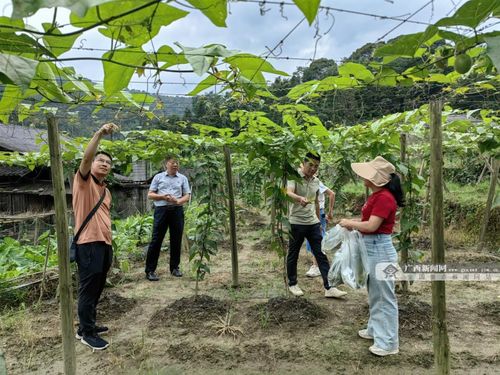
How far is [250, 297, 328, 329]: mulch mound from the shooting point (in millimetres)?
Result: 3363

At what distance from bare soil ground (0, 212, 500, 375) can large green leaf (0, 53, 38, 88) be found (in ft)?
8.49

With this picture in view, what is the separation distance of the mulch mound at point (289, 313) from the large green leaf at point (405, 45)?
9.67 feet

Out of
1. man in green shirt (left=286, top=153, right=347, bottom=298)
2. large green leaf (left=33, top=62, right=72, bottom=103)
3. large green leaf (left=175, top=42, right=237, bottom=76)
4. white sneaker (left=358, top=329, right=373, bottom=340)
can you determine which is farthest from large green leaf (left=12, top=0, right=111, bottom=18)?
man in green shirt (left=286, top=153, right=347, bottom=298)

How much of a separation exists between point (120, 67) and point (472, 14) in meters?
0.67

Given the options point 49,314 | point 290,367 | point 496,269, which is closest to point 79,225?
point 49,314

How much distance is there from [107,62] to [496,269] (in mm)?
6103

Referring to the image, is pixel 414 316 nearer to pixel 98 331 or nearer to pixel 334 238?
pixel 334 238

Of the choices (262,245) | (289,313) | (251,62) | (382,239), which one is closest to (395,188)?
(382,239)

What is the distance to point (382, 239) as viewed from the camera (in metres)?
2.73

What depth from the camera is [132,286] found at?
477cm

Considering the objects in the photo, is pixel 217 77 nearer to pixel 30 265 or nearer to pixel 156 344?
pixel 156 344

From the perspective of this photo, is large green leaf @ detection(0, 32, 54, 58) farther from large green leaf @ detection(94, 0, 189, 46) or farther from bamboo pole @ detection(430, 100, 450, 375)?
bamboo pole @ detection(430, 100, 450, 375)

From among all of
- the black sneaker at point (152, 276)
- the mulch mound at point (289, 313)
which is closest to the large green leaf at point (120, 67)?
the mulch mound at point (289, 313)

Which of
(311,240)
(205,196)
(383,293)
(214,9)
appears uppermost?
(214,9)
